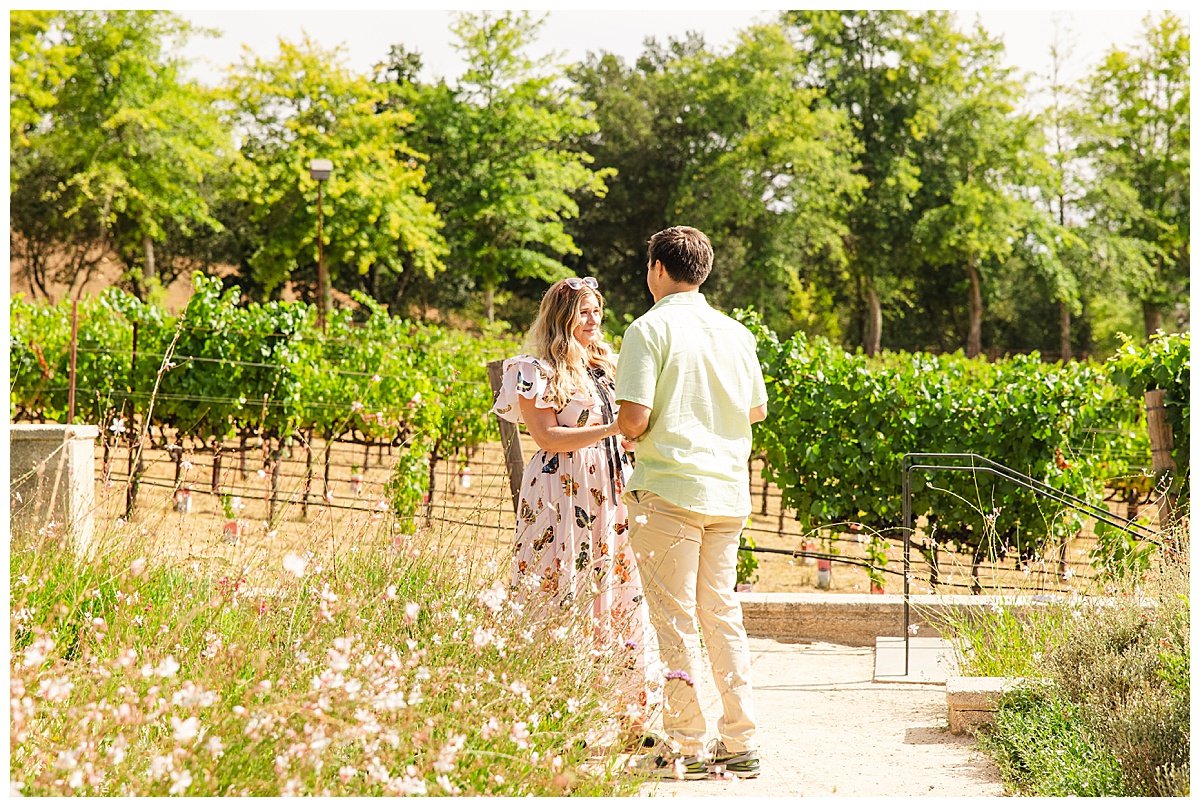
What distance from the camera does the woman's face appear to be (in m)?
3.85

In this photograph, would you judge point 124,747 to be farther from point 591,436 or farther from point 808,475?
point 808,475

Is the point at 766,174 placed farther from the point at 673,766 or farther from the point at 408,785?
the point at 408,785

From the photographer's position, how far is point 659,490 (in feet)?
11.3

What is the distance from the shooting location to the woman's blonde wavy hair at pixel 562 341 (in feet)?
12.5

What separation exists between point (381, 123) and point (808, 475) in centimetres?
2254

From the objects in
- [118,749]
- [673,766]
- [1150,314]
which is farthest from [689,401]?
[1150,314]

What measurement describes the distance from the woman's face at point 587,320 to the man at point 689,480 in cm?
28

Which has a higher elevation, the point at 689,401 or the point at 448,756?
the point at 689,401

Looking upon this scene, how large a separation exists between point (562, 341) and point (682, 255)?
0.53 metres

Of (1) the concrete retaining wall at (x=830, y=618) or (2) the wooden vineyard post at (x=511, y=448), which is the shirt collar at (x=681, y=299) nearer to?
(2) the wooden vineyard post at (x=511, y=448)

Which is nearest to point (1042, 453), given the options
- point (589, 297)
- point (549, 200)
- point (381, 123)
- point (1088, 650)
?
point (1088, 650)

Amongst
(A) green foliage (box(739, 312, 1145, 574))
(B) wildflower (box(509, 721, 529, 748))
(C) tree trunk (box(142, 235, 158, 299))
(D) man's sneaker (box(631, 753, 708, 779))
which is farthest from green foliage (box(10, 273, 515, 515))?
(C) tree trunk (box(142, 235, 158, 299))

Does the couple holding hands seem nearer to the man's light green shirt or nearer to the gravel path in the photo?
the man's light green shirt

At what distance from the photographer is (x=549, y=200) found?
33.2 m
